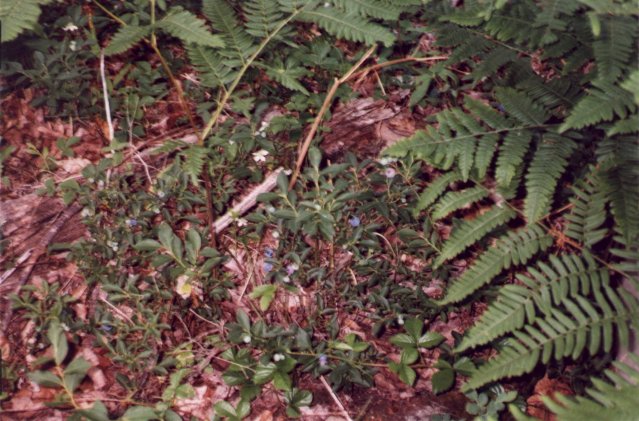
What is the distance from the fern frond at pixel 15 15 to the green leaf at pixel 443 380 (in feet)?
6.96

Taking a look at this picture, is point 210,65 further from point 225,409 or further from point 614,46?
point 614,46

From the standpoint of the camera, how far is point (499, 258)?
2.18 meters

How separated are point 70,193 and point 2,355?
0.86 meters

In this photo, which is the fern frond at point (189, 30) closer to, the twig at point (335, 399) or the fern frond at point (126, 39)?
the fern frond at point (126, 39)

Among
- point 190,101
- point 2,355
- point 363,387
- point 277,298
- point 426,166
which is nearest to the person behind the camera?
point 2,355

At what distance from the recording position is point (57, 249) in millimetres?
2791

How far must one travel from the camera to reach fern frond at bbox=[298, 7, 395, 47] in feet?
Answer: 7.68

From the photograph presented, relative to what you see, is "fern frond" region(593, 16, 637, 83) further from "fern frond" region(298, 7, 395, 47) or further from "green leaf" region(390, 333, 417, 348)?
"green leaf" region(390, 333, 417, 348)

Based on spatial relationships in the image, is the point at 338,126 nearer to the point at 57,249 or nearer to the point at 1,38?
the point at 57,249

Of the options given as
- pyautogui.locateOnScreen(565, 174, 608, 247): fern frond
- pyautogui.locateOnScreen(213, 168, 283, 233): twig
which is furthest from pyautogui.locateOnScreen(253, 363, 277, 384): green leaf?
pyautogui.locateOnScreen(565, 174, 608, 247): fern frond

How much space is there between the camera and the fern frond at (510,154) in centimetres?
224

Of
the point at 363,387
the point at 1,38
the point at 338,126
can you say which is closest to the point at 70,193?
the point at 1,38

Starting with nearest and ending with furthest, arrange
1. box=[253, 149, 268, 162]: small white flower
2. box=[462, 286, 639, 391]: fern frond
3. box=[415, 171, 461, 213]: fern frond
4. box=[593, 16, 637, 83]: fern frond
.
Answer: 1. box=[462, 286, 639, 391]: fern frond
2. box=[593, 16, 637, 83]: fern frond
3. box=[415, 171, 461, 213]: fern frond
4. box=[253, 149, 268, 162]: small white flower

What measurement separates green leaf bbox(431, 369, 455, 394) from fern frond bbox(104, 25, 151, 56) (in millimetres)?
1888
